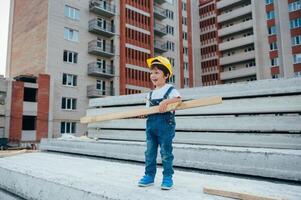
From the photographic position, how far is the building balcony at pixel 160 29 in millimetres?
37144

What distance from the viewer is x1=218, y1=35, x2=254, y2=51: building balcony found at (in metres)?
41.3

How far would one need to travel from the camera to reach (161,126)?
119 inches

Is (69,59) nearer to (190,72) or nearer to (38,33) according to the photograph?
(38,33)

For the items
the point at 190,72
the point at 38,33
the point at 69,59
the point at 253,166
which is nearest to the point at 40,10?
the point at 38,33

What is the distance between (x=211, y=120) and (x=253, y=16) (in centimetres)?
4103

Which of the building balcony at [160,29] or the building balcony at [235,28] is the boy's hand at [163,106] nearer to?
the building balcony at [160,29]

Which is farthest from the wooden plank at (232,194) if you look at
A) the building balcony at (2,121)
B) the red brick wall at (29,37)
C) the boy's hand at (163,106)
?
→ the red brick wall at (29,37)

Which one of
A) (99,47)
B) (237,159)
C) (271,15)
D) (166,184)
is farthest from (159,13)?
(166,184)

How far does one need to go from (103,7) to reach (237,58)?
2280 cm

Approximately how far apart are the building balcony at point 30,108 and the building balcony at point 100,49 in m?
8.64

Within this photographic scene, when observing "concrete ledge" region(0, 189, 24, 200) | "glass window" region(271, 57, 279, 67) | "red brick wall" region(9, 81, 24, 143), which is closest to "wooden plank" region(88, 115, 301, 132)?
"concrete ledge" region(0, 189, 24, 200)

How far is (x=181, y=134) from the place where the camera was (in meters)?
5.28

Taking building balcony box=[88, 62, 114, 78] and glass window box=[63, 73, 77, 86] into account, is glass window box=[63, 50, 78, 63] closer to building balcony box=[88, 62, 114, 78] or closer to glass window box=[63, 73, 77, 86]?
glass window box=[63, 73, 77, 86]

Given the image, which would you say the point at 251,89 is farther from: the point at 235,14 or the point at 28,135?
the point at 235,14
